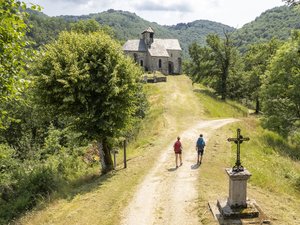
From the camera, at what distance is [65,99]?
738 inches

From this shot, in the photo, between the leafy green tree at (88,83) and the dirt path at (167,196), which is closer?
the dirt path at (167,196)

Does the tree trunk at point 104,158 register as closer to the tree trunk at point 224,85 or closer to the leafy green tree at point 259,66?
the leafy green tree at point 259,66

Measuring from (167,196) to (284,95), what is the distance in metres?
22.9

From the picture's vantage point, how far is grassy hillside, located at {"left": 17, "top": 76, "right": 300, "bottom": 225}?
46.4 ft

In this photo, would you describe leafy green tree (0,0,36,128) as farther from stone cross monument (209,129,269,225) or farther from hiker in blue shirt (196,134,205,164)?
hiker in blue shirt (196,134,205,164)

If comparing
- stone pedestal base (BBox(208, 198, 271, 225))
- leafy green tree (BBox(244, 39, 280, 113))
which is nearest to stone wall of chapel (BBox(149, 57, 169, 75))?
leafy green tree (BBox(244, 39, 280, 113))

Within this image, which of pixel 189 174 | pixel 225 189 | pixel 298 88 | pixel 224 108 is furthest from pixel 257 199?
pixel 224 108

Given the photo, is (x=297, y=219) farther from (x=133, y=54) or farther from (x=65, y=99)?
(x=133, y=54)

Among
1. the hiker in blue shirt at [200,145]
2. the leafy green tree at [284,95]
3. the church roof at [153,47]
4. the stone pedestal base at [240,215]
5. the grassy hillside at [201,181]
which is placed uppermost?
the church roof at [153,47]

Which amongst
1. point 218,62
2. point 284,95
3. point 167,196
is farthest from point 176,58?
point 167,196

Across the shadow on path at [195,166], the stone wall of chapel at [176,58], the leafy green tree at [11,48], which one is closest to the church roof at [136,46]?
the stone wall of chapel at [176,58]

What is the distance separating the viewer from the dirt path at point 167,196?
13.3 metres

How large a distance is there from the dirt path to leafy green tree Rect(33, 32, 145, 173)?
4.41 meters

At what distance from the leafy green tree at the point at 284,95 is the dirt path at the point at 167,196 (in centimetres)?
1352
